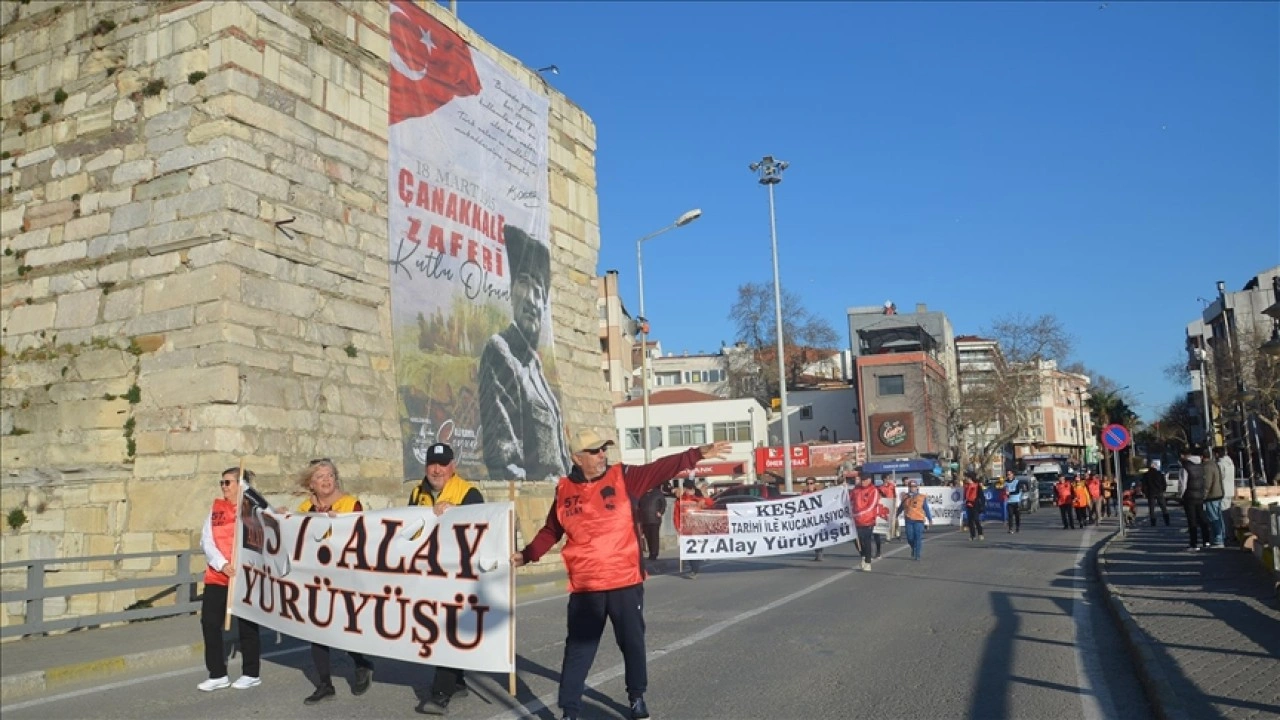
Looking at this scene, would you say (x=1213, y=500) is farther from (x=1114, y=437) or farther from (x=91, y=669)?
(x=91, y=669)

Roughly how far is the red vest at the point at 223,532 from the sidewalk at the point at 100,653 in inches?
69.0

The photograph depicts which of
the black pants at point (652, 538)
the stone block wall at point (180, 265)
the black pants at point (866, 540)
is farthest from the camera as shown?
the black pants at point (652, 538)

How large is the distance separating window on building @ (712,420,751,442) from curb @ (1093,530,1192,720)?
53.9 metres

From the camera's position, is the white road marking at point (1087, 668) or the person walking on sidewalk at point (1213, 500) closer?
the white road marking at point (1087, 668)

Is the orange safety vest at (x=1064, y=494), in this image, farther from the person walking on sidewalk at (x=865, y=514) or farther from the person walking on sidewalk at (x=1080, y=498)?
the person walking on sidewalk at (x=865, y=514)

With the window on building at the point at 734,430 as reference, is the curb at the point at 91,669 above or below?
below

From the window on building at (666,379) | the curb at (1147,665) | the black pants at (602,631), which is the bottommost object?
the curb at (1147,665)

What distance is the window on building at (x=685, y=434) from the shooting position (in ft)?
220

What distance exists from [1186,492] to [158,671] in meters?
16.8

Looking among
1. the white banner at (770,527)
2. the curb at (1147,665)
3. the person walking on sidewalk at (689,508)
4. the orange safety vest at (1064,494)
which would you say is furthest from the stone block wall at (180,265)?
the orange safety vest at (1064,494)

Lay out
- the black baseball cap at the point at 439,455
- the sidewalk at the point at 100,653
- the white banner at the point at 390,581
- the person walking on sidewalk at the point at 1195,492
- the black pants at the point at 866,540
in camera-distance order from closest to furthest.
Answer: the white banner at the point at 390,581
the black baseball cap at the point at 439,455
the sidewalk at the point at 100,653
the person walking on sidewalk at the point at 1195,492
the black pants at the point at 866,540

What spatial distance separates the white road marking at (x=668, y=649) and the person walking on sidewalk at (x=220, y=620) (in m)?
2.42

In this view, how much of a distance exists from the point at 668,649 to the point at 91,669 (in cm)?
505

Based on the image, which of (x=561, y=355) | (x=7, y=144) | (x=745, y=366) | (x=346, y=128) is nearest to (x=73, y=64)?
(x=7, y=144)
